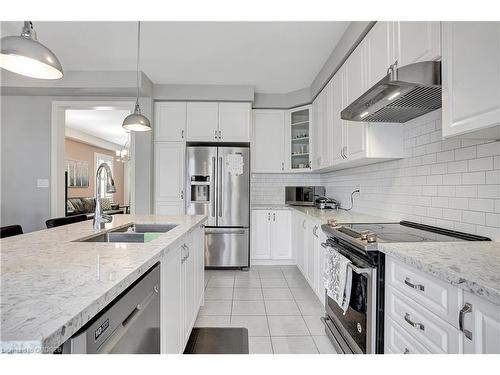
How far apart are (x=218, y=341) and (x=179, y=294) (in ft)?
2.30

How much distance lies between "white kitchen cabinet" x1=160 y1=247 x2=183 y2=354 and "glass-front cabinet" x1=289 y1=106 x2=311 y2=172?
281 cm

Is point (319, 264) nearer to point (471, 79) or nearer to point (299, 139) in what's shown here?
point (471, 79)

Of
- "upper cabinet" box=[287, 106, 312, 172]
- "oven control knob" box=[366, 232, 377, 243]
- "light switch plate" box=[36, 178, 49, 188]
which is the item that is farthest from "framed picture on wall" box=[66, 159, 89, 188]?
"oven control knob" box=[366, 232, 377, 243]

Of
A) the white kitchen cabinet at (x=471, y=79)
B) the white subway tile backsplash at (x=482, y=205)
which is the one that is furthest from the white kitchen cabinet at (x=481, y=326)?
the white subway tile backsplash at (x=482, y=205)

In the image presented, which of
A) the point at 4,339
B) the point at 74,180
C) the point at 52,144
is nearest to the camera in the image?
the point at 4,339

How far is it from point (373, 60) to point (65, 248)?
225 centimetres

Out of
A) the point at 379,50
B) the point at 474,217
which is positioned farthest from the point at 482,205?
the point at 379,50

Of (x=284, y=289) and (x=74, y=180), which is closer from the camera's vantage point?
(x=284, y=289)

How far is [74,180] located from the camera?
7.30 m

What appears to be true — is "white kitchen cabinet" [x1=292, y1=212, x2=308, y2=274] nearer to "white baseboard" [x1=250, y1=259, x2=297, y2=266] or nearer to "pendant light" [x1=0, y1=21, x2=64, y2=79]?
"white baseboard" [x1=250, y1=259, x2=297, y2=266]

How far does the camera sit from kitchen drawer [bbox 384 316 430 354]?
1.04 metres

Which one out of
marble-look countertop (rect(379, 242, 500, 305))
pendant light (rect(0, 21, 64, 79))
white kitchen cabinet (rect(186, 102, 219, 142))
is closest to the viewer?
marble-look countertop (rect(379, 242, 500, 305))
